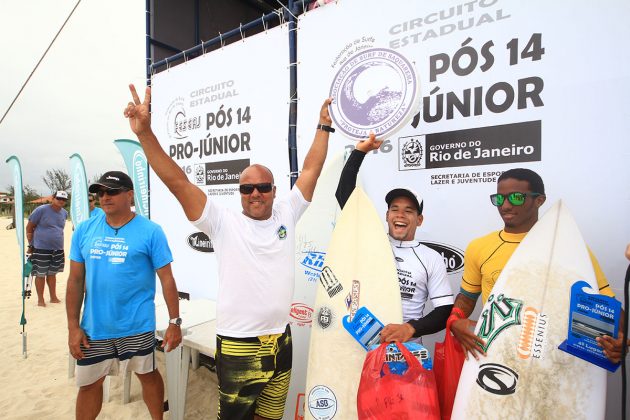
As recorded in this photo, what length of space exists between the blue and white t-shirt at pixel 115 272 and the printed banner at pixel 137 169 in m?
2.35

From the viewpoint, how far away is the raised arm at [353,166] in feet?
5.45

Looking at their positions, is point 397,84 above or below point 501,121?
above

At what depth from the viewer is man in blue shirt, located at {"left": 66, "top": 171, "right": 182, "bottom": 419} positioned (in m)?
1.82

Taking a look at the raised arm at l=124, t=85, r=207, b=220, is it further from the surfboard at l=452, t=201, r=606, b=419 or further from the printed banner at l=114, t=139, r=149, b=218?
the printed banner at l=114, t=139, r=149, b=218

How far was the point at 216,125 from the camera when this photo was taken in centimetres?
332

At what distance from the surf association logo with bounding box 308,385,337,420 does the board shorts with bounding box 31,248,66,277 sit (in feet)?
15.9

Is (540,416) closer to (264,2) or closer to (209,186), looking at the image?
(209,186)

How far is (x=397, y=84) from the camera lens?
1.63 metres

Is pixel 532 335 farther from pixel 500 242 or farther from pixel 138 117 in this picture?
pixel 138 117

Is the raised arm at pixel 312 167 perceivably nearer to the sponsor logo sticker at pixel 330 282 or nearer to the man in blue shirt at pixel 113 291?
the sponsor logo sticker at pixel 330 282

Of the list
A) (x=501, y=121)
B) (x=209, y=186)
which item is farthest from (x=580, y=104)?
A: (x=209, y=186)

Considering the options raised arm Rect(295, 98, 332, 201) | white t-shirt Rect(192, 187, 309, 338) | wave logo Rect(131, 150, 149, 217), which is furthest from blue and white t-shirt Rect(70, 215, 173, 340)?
wave logo Rect(131, 150, 149, 217)

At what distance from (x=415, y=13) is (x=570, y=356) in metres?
1.99

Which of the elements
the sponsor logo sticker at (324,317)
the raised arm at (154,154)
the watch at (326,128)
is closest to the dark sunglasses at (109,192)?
the raised arm at (154,154)
